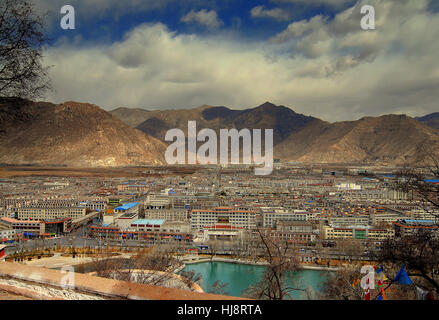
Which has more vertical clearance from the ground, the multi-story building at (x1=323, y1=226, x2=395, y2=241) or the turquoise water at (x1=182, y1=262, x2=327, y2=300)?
the multi-story building at (x1=323, y1=226, x2=395, y2=241)

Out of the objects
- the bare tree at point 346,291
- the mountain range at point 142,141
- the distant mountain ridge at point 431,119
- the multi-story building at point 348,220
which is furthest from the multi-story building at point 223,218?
the distant mountain ridge at point 431,119

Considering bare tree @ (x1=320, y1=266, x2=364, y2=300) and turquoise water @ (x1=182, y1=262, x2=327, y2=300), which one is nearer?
Answer: bare tree @ (x1=320, y1=266, x2=364, y2=300)

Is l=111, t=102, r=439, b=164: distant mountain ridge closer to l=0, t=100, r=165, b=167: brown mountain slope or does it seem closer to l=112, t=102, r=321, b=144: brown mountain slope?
l=112, t=102, r=321, b=144: brown mountain slope

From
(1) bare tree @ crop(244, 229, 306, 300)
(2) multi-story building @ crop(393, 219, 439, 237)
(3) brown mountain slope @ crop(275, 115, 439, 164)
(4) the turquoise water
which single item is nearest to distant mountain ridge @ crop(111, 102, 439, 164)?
(3) brown mountain slope @ crop(275, 115, 439, 164)

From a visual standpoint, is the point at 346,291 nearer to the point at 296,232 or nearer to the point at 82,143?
the point at 296,232

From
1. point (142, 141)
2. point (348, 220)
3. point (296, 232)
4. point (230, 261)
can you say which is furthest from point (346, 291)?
point (142, 141)
